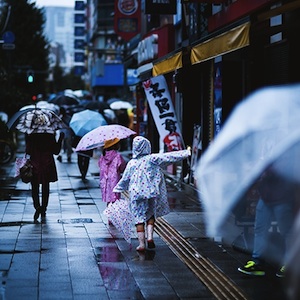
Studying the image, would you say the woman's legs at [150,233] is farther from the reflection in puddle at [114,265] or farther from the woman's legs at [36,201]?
the woman's legs at [36,201]

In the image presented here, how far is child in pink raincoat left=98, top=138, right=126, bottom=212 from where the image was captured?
13383mm

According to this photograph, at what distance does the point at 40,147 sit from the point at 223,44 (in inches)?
146

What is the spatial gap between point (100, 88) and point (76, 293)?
100 metres

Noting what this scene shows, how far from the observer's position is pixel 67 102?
4162cm

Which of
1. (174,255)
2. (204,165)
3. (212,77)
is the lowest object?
(174,255)

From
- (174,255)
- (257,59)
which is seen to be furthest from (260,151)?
(257,59)

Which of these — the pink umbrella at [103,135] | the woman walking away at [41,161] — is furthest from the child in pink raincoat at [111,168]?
the woman walking away at [41,161]

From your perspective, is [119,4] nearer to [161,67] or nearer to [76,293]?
[161,67]

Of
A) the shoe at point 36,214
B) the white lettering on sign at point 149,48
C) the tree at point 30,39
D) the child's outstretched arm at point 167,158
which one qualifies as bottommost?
the shoe at point 36,214

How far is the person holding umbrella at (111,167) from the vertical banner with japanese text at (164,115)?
19.9 ft

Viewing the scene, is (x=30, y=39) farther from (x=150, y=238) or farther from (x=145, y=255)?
(x=145, y=255)

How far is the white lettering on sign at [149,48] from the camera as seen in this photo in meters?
26.6

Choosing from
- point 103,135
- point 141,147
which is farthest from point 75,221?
point 141,147

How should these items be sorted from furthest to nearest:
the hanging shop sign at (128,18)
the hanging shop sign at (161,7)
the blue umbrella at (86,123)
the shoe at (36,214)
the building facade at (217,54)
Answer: the hanging shop sign at (128,18) < the hanging shop sign at (161,7) < the blue umbrella at (86,123) < the shoe at (36,214) < the building facade at (217,54)
